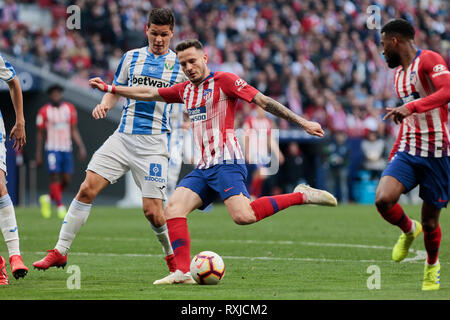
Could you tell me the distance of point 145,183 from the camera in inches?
314

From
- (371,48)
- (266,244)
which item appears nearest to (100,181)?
(266,244)

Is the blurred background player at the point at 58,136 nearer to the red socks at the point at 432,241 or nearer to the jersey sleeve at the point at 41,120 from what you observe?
the jersey sleeve at the point at 41,120

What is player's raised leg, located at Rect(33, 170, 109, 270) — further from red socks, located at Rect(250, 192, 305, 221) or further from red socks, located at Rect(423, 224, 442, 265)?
red socks, located at Rect(423, 224, 442, 265)

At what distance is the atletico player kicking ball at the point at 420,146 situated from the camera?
23.0ft

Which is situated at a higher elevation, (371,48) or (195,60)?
(371,48)

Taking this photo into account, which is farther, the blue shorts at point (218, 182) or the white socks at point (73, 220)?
the white socks at point (73, 220)

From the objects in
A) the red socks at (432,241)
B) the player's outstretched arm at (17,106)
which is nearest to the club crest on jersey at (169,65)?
the player's outstretched arm at (17,106)

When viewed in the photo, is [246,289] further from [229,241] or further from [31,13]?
[31,13]

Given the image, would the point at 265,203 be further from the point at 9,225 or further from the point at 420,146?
the point at 9,225

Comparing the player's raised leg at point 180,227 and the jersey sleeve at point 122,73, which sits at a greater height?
the jersey sleeve at point 122,73

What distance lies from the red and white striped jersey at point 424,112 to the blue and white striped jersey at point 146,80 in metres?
2.19

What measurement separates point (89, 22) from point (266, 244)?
14166mm
